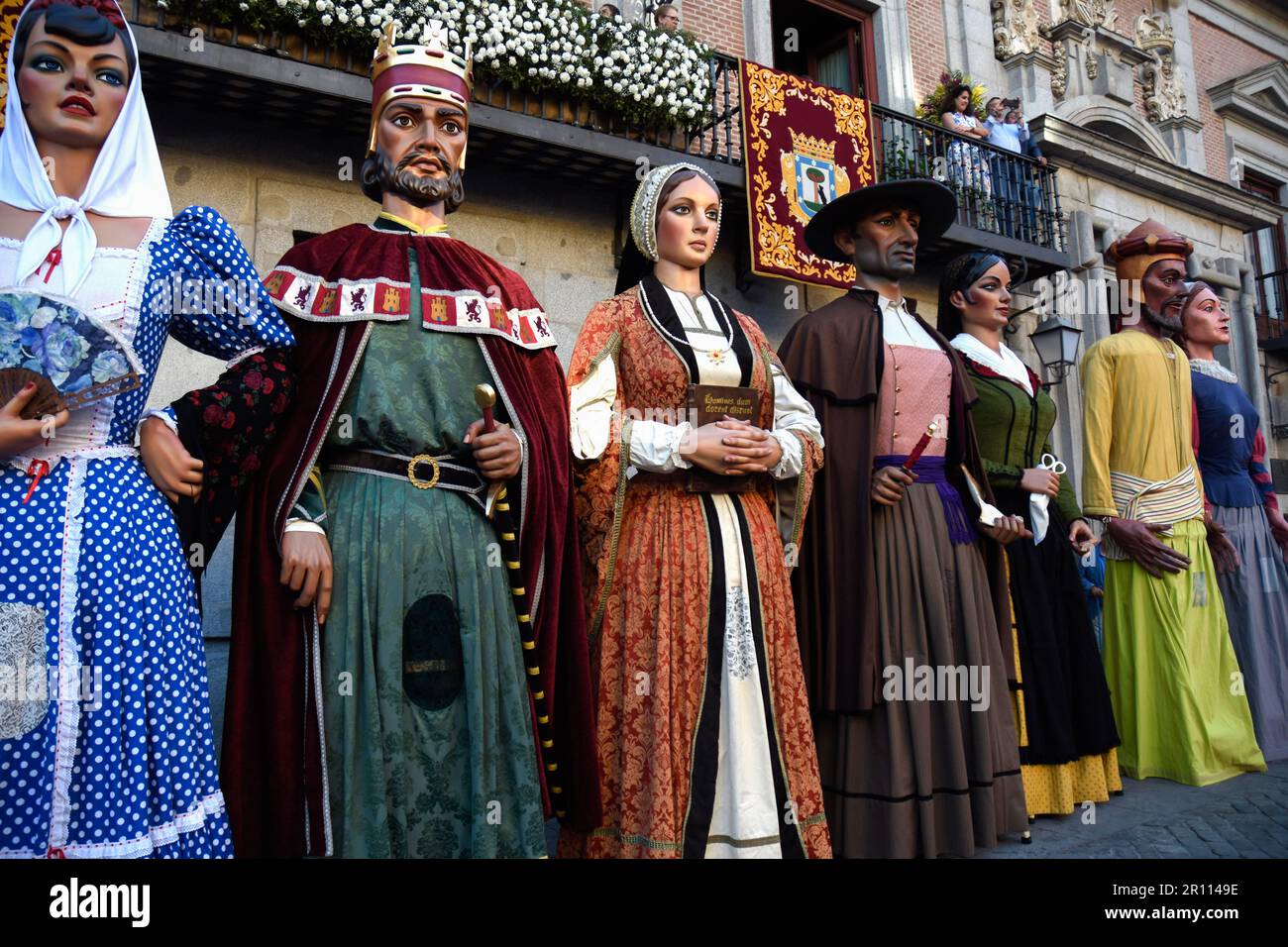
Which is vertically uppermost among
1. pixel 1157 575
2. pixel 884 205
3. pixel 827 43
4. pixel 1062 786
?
pixel 827 43

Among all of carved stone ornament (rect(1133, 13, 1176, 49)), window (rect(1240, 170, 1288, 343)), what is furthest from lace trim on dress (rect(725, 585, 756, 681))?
window (rect(1240, 170, 1288, 343))

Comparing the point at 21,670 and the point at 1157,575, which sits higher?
the point at 1157,575

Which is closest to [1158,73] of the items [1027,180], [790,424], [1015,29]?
[1015,29]

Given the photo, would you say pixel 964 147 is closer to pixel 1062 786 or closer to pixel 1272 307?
pixel 1272 307

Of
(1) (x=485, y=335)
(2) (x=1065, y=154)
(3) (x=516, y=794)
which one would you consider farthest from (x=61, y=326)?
(2) (x=1065, y=154)

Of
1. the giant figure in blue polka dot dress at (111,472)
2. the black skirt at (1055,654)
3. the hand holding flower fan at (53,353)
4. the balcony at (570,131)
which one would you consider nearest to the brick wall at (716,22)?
the balcony at (570,131)

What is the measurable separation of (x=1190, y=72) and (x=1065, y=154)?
4882 mm

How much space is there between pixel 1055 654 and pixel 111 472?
378cm

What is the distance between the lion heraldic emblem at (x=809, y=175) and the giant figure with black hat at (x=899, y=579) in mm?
4487

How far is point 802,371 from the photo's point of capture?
155 inches

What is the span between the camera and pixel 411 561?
256 centimetres

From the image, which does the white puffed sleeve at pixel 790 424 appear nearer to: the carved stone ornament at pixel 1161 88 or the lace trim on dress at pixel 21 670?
the lace trim on dress at pixel 21 670

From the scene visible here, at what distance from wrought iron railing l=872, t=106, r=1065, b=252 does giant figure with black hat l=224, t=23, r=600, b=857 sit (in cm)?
766
